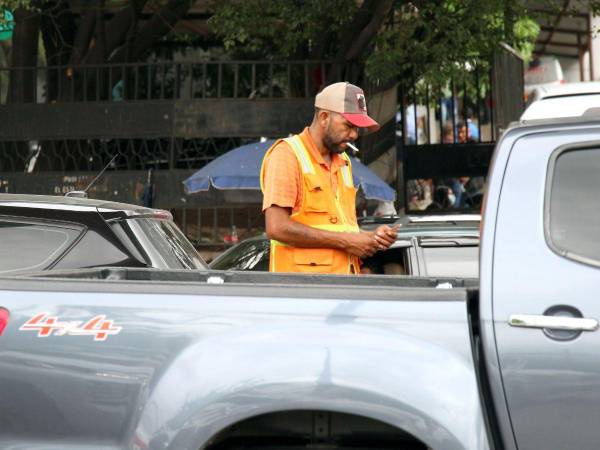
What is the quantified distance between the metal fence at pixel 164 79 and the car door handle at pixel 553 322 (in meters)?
9.40

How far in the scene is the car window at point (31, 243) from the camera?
5523 mm

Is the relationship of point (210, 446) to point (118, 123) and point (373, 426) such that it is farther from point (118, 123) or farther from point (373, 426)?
point (118, 123)

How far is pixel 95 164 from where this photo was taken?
14242 mm

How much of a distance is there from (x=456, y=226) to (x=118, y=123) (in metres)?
6.79

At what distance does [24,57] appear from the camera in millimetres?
14820

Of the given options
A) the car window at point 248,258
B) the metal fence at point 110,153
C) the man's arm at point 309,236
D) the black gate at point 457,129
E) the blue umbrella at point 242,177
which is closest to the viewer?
the man's arm at point 309,236

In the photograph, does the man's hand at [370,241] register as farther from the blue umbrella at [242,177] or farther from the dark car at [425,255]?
the blue umbrella at [242,177]

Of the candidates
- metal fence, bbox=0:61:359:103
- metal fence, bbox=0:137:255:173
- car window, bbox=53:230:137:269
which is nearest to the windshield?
car window, bbox=53:230:137:269

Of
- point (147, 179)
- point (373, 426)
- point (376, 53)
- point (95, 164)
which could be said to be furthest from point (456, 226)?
point (95, 164)

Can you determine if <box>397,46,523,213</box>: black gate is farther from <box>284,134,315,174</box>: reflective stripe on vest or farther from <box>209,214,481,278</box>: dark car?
<box>284,134,315,174</box>: reflective stripe on vest

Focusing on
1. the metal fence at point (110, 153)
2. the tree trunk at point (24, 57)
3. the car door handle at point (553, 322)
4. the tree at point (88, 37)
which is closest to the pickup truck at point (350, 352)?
the car door handle at point (553, 322)

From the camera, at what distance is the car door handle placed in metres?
3.44

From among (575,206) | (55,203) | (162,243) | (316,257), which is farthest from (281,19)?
(575,206)

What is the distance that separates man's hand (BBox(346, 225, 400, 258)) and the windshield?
105 centimetres
